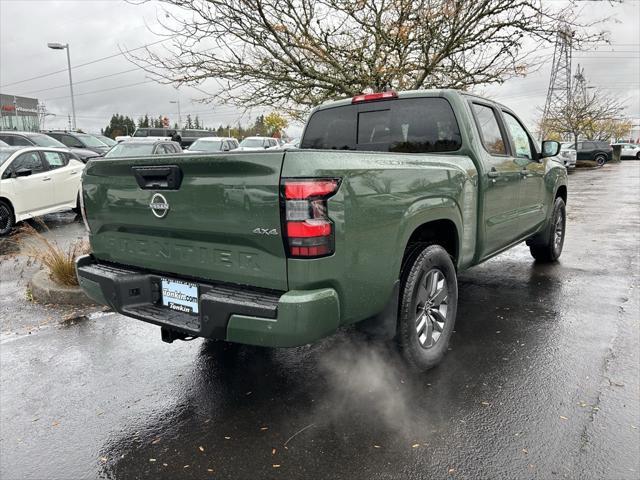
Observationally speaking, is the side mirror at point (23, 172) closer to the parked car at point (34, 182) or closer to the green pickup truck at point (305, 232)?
the parked car at point (34, 182)

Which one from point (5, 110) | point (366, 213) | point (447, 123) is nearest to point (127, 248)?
point (366, 213)

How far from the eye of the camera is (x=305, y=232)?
243 cm

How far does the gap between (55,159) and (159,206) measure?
852 cm

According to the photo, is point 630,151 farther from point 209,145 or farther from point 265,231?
point 265,231

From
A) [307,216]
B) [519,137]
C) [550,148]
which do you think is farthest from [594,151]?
[307,216]

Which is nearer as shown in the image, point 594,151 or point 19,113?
point 594,151

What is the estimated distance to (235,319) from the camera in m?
2.56

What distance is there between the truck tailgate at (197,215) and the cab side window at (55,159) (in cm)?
759

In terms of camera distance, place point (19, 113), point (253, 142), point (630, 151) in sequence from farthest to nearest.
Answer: point (19, 113)
point (630, 151)
point (253, 142)

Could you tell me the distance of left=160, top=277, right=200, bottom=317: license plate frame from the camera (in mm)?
2854

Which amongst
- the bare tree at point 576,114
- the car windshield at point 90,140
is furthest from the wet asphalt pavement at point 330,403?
the bare tree at point 576,114

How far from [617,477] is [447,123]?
2704 mm

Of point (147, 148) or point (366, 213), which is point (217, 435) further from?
point (147, 148)

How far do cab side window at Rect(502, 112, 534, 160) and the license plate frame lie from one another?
3.59 m
